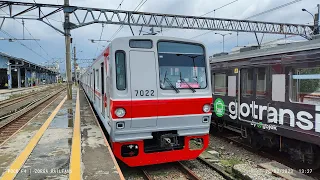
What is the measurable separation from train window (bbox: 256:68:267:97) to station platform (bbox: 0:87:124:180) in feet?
13.8

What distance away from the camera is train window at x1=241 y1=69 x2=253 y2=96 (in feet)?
26.0

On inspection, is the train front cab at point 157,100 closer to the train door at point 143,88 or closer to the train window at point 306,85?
the train door at point 143,88

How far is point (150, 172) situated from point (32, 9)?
15778 millimetres

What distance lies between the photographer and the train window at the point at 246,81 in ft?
26.0

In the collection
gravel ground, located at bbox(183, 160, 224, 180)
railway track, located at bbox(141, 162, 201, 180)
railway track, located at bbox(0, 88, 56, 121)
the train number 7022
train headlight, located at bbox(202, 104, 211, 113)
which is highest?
the train number 7022

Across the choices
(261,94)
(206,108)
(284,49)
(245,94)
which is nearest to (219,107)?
(245,94)

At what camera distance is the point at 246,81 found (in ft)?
26.7

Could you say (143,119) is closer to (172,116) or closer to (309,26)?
(172,116)

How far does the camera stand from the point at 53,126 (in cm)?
835

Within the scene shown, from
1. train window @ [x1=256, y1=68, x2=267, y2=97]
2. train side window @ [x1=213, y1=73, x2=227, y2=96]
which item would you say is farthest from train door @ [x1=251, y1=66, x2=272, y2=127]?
train side window @ [x1=213, y1=73, x2=227, y2=96]

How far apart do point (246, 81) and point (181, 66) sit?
2.98 m

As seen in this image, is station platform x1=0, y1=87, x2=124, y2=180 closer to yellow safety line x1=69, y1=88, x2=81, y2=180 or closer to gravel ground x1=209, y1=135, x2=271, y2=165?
yellow safety line x1=69, y1=88, x2=81, y2=180

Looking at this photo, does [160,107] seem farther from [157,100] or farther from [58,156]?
[58,156]

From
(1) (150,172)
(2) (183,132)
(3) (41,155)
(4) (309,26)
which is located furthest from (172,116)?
(4) (309,26)
